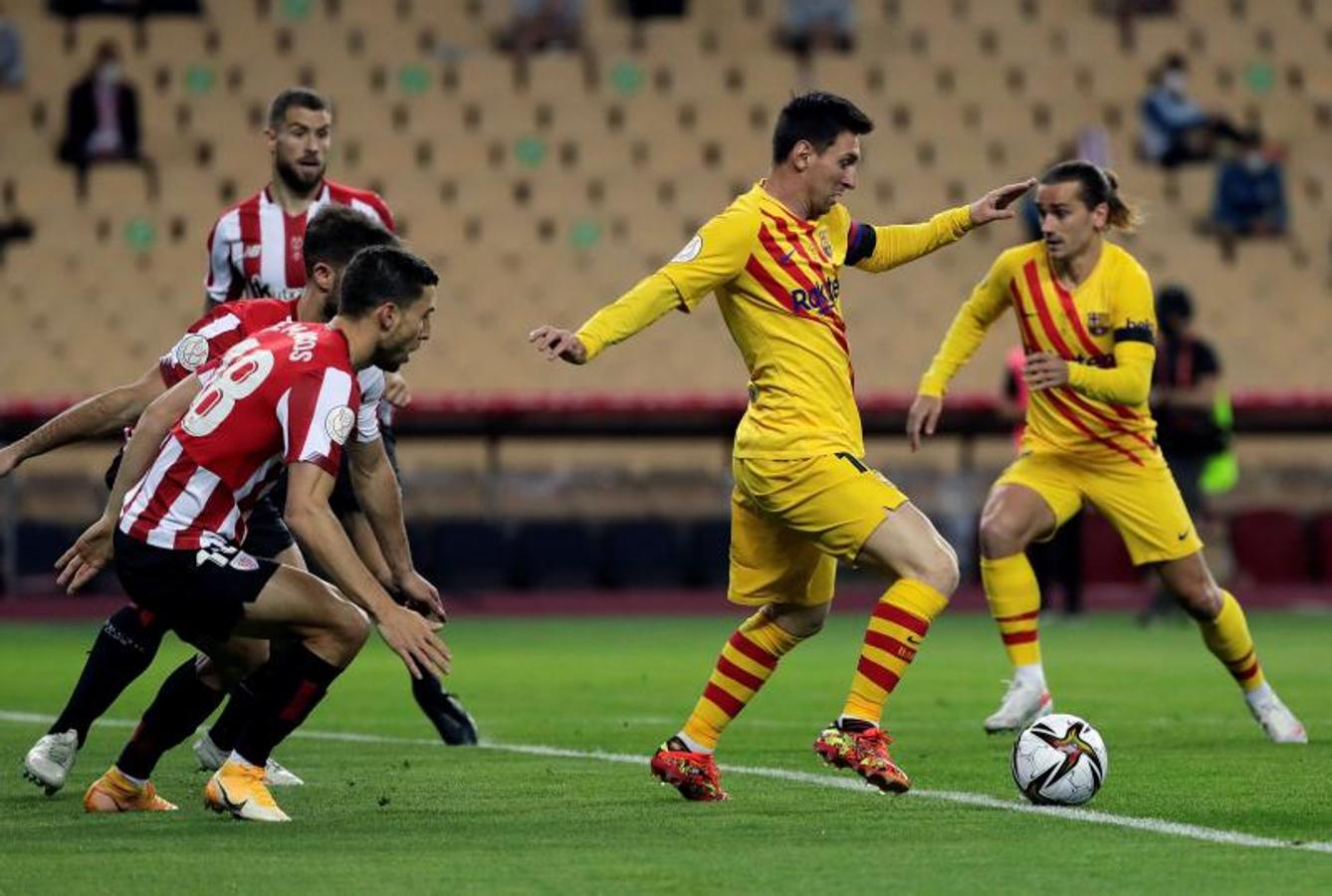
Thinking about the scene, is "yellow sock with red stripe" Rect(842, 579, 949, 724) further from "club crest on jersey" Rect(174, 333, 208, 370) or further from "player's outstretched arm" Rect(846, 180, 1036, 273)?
"club crest on jersey" Rect(174, 333, 208, 370)

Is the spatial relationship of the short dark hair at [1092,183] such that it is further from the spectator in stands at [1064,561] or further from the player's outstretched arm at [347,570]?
the spectator in stands at [1064,561]

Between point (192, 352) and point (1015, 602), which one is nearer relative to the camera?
point (192, 352)

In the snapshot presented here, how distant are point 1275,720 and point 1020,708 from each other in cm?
95

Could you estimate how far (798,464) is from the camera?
23.8ft

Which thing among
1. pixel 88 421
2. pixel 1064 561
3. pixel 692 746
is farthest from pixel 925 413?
pixel 1064 561

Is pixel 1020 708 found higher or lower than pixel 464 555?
higher

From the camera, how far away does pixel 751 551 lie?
750cm

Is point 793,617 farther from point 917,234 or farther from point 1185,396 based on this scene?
point 1185,396

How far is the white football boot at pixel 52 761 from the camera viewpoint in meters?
7.28

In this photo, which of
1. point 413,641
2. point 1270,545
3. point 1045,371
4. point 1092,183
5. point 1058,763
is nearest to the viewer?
point 413,641

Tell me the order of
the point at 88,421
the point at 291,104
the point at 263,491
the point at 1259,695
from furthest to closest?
the point at 1259,695 → the point at 291,104 → the point at 88,421 → the point at 263,491

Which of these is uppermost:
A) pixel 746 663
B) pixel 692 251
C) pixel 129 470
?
pixel 692 251

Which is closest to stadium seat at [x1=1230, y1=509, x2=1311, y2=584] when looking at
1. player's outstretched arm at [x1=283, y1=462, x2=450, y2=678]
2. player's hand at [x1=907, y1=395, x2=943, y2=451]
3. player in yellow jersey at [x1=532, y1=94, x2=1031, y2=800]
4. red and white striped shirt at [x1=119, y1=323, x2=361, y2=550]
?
player's hand at [x1=907, y1=395, x2=943, y2=451]

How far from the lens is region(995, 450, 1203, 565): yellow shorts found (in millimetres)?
9398
